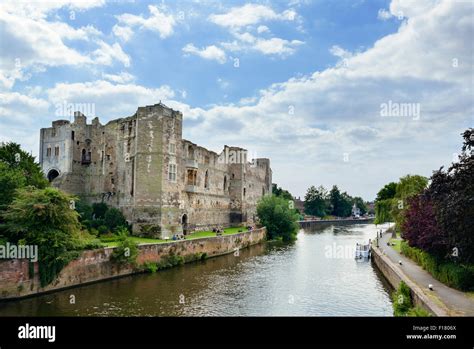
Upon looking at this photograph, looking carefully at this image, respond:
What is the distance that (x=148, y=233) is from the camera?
34.5 metres

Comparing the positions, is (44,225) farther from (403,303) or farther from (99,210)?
(403,303)

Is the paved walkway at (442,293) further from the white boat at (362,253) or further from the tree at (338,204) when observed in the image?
the tree at (338,204)

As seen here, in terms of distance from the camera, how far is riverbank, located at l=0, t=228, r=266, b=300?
19.7m

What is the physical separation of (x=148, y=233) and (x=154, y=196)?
338 centimetres

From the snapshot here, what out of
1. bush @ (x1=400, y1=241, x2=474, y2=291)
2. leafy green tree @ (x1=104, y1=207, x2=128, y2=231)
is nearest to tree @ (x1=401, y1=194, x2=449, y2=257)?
bush @ (x1=400, y1=241, x2=474, y2=291)

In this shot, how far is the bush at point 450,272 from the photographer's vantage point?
16.7m

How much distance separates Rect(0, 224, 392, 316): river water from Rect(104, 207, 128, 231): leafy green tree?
8.24 metres

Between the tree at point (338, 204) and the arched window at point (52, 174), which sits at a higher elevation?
the arched window at point (52, 174)

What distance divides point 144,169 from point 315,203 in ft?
318

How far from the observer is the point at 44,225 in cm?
2131

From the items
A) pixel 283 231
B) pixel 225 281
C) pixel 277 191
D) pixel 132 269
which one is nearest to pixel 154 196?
pixel 132 269

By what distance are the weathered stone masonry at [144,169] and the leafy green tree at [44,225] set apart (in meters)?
12.8

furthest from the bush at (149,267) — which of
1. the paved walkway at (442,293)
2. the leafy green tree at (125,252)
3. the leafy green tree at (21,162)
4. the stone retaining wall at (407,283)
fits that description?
the paved walkway at (442,293)
